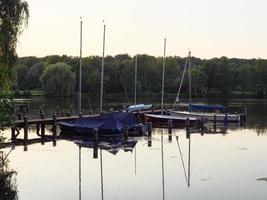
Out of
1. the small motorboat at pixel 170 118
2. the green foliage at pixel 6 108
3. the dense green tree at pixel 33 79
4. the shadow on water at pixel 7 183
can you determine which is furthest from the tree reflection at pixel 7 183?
the dense green tree at pixel 33 79

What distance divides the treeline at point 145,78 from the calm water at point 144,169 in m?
97.5

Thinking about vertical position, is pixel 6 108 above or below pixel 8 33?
below

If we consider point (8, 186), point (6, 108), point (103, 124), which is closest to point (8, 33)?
point (6, 108)

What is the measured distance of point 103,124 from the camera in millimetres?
50625

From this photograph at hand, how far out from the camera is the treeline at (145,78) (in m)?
146

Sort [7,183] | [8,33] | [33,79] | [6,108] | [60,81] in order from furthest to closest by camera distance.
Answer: [33,79] → [60,81] → [6,108] → [7,183] → [8,33]

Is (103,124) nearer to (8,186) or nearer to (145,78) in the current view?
(8,186)

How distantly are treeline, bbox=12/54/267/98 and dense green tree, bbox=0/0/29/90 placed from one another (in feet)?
383

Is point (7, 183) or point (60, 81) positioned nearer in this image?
point (7, 183)

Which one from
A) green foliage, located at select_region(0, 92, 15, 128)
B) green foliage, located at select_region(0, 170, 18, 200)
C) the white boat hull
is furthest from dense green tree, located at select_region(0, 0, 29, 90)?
the white boat hull

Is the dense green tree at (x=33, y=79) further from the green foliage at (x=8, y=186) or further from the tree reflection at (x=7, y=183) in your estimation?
the green foliage at (x=8, y=186)

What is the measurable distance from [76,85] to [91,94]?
523 centimetres

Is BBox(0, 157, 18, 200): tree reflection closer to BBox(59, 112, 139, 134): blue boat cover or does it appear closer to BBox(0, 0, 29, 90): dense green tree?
BBox(0, 0, 29, 90): dense green tree

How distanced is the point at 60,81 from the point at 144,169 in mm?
112580
